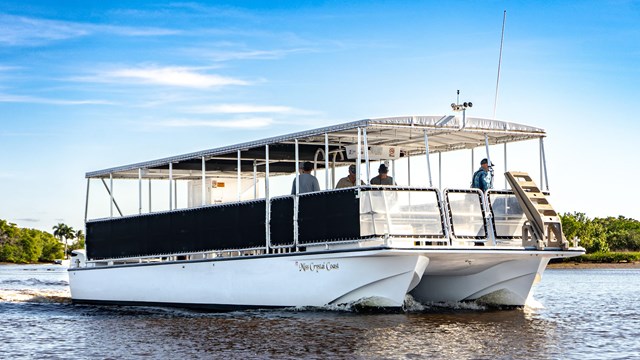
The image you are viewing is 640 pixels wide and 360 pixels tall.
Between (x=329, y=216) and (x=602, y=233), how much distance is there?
81709 mm

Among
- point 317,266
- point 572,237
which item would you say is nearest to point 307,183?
point 317,266

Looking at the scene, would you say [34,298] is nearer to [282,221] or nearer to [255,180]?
[255,180]

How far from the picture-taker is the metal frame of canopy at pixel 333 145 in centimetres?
1927

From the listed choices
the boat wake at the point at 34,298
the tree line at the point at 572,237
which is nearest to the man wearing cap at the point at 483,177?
the boat wake at the point at 34,298

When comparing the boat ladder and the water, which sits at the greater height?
the boat ladder

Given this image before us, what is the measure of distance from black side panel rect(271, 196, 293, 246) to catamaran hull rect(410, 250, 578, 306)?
292 centimetres

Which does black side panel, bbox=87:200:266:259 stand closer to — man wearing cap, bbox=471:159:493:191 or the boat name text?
the boat name text

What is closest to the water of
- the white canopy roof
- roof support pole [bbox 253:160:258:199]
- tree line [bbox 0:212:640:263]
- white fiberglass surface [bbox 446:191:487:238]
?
white fiberglass surface [bbox 446:191:487:238]

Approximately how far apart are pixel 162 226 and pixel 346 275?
21.7 ft

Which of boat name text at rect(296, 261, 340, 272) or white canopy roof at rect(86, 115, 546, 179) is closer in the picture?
boat name text at rect(296, 261, 340, 272)

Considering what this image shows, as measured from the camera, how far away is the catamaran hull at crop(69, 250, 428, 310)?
18.4 meters

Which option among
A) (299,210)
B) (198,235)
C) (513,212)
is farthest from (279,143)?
(513,212)

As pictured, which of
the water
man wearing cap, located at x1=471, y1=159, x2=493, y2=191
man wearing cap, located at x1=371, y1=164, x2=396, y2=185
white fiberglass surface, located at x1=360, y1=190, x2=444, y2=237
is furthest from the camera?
man wearing cap, located at x1=471, y1=159, x2=493, y2=191

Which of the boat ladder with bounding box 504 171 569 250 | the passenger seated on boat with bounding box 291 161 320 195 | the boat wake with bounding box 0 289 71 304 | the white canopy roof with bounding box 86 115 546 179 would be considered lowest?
the boat wake with bounding box 0 289 71 304
